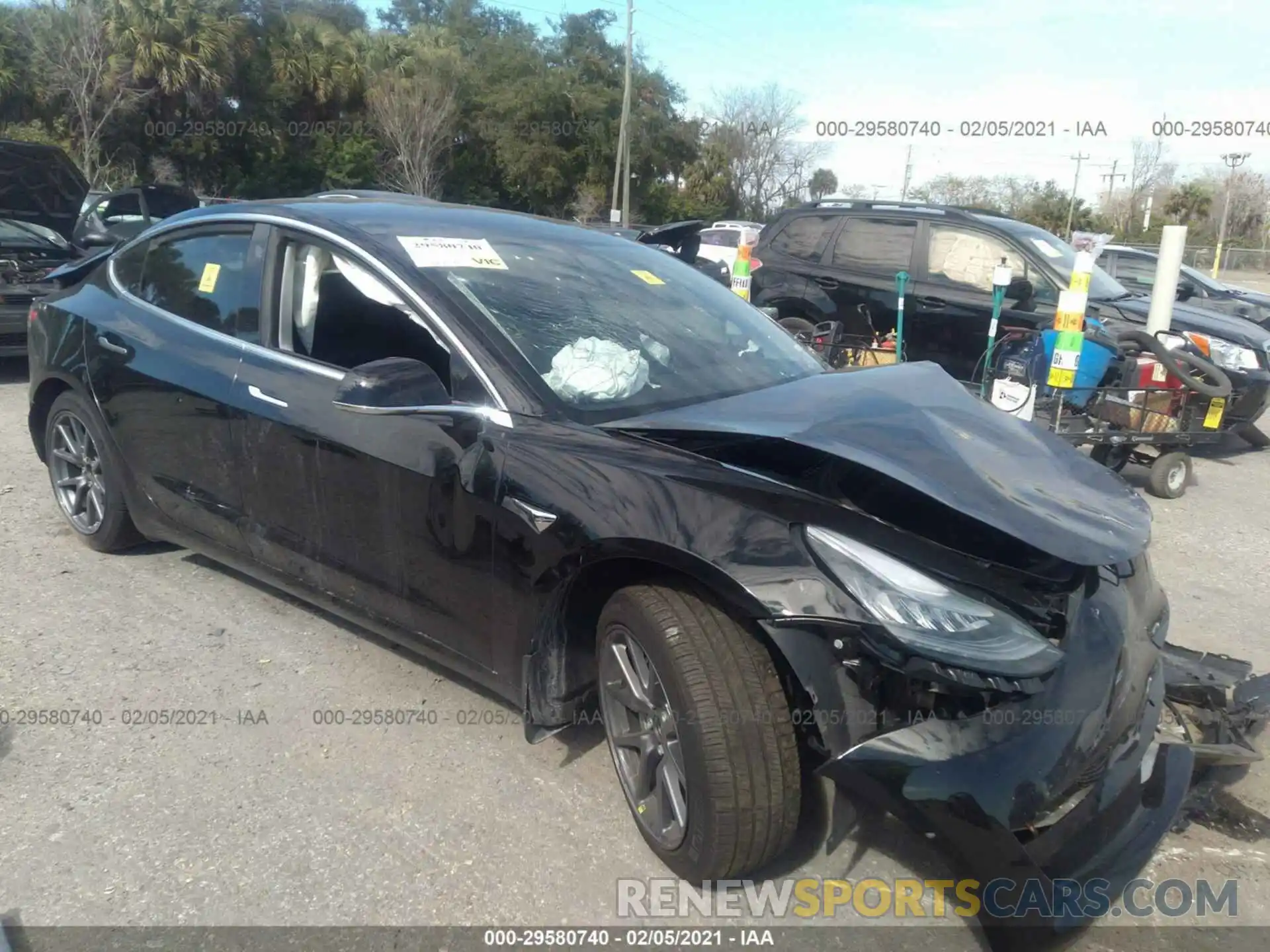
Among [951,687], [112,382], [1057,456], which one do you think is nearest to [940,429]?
[1057,456]

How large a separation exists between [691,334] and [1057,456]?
4.26 ft

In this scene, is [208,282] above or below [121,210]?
below

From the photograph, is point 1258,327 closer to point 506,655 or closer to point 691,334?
point 691,334

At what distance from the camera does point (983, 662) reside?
7.56 ft

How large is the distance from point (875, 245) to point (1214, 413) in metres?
3.28

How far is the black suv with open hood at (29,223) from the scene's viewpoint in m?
8.84

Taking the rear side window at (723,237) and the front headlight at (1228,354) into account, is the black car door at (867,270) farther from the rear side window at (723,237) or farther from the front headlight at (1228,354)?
the rear side window at (723,237)

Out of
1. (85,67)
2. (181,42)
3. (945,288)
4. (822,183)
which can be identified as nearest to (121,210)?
(945,288)

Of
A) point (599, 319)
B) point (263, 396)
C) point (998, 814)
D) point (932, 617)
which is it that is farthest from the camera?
point (263, 396)

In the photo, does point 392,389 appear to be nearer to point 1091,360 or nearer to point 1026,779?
point 1026,779

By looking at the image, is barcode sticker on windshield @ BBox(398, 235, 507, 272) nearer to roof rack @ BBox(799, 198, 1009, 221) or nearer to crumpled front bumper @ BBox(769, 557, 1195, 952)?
crumpled front bumper @ BBox(769, 557, 1195, 952)

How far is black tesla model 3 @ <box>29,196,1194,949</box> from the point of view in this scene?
2355mm

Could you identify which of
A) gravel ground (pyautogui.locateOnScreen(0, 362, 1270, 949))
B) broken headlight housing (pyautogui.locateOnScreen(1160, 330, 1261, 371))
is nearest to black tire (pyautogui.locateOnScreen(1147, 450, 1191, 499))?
broken headlight housing (pyautogui.locateOnScreen(1160, 330, 1261, 371))

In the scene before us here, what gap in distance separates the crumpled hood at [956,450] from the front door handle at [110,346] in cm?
252
